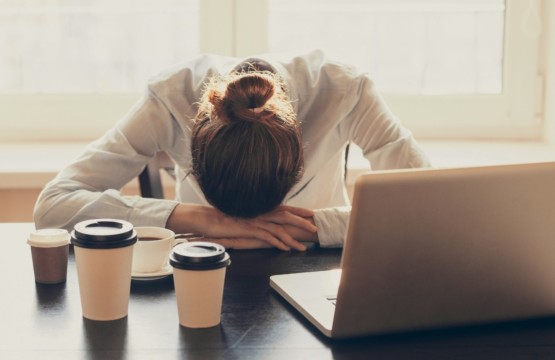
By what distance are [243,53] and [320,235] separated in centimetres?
120

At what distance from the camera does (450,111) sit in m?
2.71

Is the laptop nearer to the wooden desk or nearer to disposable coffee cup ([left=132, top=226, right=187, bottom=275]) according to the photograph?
the wooden desk

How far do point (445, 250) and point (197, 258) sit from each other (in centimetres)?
30

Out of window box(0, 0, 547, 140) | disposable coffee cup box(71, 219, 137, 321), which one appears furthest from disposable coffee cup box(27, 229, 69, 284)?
window box(0, 0, 547, 140)

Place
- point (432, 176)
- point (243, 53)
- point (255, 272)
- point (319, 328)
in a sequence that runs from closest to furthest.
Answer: point (432, 176), point (319, 328), point (255, 272), point (243, 53)

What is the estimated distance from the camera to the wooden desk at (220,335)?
1.04 metres

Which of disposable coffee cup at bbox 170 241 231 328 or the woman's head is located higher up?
the woman's head

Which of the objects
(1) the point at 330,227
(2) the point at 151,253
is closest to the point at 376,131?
(1) the point at 330,227

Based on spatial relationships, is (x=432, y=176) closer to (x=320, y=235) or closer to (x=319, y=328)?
(x=319, y=328)

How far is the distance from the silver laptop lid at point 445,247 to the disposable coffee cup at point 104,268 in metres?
0.28

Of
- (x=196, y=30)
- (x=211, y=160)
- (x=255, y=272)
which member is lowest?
(x=255, y=272)

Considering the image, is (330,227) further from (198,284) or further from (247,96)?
(198,284)

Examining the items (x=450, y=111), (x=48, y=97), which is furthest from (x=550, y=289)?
(x=48, y=97)

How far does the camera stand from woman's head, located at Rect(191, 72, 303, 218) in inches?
54.9
